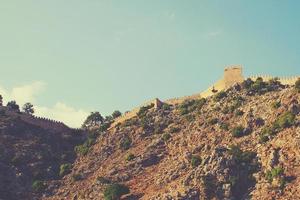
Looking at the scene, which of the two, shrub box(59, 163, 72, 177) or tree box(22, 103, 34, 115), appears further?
tree box(22, 103, 34, 115)

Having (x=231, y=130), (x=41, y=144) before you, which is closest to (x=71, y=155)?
(x=41, y=144)

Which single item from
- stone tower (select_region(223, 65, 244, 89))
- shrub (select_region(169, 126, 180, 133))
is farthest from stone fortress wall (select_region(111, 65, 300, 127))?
shrub (select_region(169, 126, 180, 133))

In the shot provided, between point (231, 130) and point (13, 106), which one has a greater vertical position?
point (13, 106)

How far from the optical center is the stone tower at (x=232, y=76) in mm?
117688

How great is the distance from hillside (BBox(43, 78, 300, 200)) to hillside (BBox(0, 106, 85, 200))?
3730 millimetres

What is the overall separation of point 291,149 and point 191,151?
15.8 m

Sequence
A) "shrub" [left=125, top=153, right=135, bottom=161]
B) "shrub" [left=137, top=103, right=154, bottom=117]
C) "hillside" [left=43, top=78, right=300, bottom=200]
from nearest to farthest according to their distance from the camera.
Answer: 1. "hillside" [left=43, top=78, right=300, bottom=200]
2. "shrub" [left=125, top=153, right=135, bottom=161]
3. "shrub" [left=137, top=103, right=154, bottom=117]

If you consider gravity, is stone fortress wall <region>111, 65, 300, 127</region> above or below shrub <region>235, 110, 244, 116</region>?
above

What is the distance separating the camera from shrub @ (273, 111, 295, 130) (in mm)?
89750

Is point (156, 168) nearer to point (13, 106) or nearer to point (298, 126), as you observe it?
point (298, 126)

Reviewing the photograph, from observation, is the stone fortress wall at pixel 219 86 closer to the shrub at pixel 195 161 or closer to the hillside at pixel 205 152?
the hillside at pixel 205 152

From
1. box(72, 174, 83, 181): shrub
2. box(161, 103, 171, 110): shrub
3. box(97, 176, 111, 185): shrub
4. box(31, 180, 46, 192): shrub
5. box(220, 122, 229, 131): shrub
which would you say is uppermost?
box(161, 103, 171, 110): shrub

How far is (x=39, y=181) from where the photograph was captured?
325 feet

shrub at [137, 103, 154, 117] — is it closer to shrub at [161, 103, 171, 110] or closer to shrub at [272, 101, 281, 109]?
shrub at [161, 103, 171, 110]
